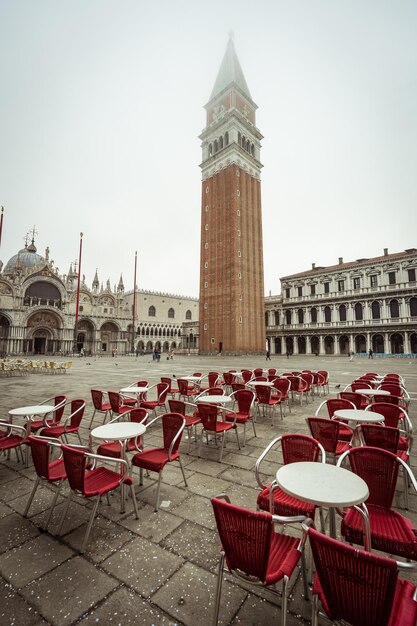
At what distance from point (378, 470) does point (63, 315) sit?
170 ft

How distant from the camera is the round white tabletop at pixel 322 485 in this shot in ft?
6.91

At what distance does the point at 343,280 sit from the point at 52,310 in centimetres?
4522

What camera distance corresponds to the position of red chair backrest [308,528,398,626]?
4.29ft

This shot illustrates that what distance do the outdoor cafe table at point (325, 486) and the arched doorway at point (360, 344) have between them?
1707 inches

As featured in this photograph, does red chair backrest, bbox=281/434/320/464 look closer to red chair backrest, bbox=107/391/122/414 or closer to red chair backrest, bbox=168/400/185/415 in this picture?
red chair backrest, bbox=168/400/185/415

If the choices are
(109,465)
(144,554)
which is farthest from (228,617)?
(109,465)

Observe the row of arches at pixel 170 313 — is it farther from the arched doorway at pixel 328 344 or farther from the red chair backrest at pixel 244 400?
the red chair backrest at pixel 244 400

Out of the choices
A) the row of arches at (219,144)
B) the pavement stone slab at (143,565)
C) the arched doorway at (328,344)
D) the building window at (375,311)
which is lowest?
the pavement stone slab at (143,565)

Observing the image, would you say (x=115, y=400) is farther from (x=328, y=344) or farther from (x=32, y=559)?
(x=328, y=344)

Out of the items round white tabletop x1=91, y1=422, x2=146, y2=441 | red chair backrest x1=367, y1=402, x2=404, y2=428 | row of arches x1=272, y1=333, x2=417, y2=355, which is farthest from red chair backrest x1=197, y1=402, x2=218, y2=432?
row of arches x1=272, y1=333, x2=417, y2=355

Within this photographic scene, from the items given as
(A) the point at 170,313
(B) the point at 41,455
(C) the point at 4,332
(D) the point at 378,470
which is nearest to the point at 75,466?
(B) the point at 41,455

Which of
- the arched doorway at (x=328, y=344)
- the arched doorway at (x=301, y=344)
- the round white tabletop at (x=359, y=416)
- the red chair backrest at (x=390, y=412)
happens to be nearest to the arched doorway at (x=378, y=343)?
the arched doorway at (x=328, y=344)

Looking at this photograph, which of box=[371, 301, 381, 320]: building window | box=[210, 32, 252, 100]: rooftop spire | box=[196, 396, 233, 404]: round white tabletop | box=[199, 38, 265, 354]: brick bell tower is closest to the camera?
box=[196, 396, 233, 404]: round white tabletop

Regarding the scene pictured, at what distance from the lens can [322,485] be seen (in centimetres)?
234
